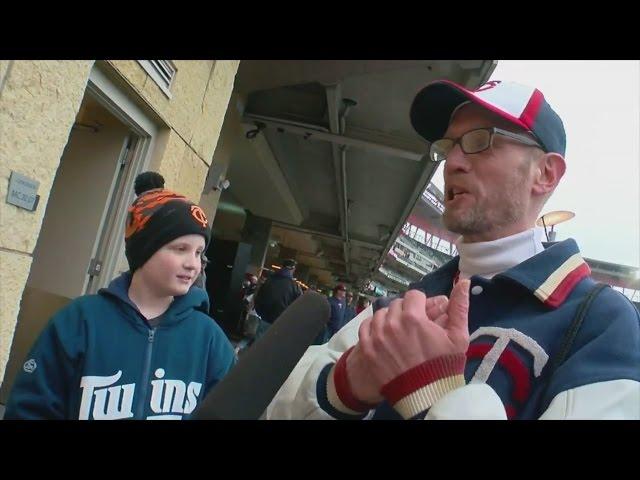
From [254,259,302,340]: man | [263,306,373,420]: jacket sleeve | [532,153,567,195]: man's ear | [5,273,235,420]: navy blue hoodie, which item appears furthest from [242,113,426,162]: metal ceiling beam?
[263,306,373,420]: jacket sleeve

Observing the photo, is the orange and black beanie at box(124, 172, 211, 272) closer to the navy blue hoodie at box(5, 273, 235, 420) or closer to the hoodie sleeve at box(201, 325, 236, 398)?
the navy blue hoodie at box(5, 273, 235, 420)

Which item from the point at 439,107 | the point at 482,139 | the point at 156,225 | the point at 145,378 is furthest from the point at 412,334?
the point at 156,225

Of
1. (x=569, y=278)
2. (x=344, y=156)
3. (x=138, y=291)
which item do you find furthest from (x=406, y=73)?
(x=569, y=278)

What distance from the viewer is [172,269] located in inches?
75.2

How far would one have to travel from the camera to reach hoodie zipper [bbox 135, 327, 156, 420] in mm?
1720

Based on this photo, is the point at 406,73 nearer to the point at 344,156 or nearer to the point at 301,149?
the point at 344,156

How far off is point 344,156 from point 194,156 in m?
3.16

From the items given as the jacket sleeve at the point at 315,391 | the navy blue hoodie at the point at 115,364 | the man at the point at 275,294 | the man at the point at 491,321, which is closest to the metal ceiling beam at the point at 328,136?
the man at the point at 275,294

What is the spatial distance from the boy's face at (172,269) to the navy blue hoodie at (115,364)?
9 centimetres

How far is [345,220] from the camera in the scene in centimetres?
1121

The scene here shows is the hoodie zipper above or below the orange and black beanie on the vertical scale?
below

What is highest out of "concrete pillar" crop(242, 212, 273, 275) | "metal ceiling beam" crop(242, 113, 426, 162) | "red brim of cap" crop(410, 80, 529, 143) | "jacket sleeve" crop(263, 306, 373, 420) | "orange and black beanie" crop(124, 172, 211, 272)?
"metal ceiling beam" crop(242, 113, 426, 162)

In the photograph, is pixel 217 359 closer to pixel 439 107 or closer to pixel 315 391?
pixel 315 391

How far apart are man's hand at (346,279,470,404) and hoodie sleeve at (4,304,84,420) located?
52.4 inches
